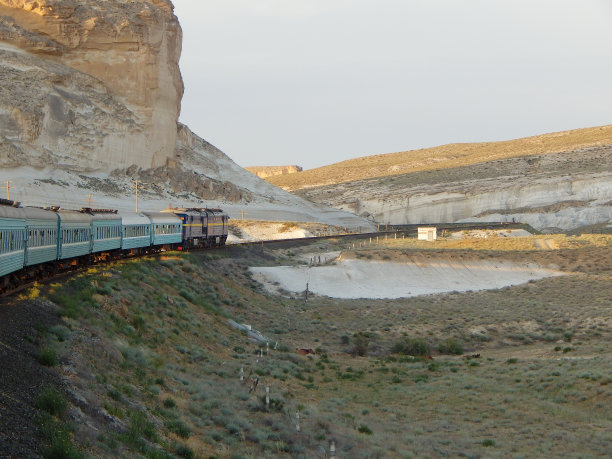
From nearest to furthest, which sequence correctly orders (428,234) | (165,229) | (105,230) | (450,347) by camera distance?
(105,230)
(450,347)
(165,229)
(428,234)

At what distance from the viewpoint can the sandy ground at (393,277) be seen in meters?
46.4

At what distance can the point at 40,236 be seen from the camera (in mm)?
20156

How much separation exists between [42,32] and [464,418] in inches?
3262

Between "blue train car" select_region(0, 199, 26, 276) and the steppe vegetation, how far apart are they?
1.16m

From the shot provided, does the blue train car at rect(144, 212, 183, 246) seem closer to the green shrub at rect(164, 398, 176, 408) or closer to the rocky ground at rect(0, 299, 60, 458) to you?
the rocky ground at rect(0, 299, 60, 458)

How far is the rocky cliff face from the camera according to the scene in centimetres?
8172

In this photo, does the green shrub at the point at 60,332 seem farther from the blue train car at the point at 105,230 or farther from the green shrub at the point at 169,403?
the blue train car at the point at 105,230

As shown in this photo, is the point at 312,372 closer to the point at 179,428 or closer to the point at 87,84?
the point at 179,428

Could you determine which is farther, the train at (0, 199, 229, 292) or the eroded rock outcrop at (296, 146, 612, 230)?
the eroded rock outcrop at (296, 146, 612, 230)

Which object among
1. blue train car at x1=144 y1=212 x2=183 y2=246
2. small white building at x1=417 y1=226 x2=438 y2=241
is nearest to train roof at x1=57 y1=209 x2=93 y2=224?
blue train car at x1=144 y1=212 x2=183 y2=246

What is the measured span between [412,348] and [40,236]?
15.9 m

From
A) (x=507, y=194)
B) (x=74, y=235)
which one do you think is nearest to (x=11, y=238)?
(x=74, y=235)

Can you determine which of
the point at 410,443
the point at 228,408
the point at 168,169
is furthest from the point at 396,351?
the point at 168,169

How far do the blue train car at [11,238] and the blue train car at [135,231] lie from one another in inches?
608
